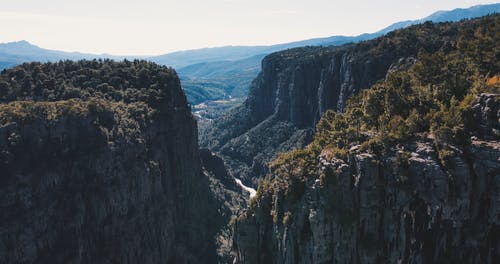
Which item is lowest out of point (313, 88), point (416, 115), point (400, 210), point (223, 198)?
point (223, 198)

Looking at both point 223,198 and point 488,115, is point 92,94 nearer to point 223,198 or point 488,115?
point 223,198

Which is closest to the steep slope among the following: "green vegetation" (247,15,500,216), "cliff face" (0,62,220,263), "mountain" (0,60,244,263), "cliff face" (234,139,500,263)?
"green vegetation" (247,15,500,216)

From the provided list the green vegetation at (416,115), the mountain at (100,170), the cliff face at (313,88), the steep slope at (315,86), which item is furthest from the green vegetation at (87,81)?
the cliff face at (313,88)

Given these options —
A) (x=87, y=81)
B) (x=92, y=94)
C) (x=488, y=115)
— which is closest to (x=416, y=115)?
(x=488, y=115)

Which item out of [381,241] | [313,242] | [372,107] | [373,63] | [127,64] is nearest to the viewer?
[381,241]

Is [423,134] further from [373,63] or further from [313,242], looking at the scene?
[373,63]

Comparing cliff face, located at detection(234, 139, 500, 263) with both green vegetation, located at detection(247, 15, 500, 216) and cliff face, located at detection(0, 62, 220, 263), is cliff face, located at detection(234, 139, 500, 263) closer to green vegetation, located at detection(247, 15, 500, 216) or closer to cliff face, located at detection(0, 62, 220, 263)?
green vegetation, located at detection(247, 15, 500, 216)

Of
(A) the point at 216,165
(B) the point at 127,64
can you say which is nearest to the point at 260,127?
(A) the point at 216,165
